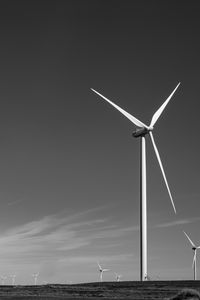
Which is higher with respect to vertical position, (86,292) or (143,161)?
(143,161)

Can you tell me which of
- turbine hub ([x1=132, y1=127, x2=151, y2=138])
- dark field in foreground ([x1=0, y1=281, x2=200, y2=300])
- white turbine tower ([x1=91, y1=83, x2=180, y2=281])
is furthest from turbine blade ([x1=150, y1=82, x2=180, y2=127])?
dark field in foreground ([x1=0, y1=281, x2=200, y2=300])

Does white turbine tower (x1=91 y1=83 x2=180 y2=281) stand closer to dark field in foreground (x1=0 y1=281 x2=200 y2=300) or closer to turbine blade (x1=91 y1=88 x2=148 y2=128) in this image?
turbine blade (x1=91 y1=88 x2=148 y2=128)

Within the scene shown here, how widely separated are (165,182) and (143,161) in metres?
7.52

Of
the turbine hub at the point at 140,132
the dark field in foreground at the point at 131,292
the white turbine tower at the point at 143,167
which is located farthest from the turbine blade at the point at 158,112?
the dark field in foreground at the point at 131,292

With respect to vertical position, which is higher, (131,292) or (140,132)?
(140,132)

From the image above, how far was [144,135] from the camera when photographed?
4003 inches

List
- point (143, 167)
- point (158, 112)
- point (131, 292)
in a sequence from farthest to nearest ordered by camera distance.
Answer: point (158, 112) → point (143, 167) → point (131, 292)

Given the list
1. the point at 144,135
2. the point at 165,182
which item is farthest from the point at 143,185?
the point at 144,135

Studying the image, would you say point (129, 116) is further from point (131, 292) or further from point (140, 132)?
point (131, 292)

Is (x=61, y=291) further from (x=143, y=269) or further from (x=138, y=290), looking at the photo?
(x=138, y=290)

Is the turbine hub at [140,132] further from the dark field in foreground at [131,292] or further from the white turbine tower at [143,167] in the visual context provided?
the dark field in foreground at [131,292]

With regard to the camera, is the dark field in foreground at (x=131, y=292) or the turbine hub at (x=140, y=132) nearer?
the dark field in foreground at (x=131, y=292)

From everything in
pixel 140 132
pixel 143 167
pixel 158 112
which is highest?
pixel 158 112

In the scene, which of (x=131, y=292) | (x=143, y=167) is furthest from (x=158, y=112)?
(x=131, y=292)
